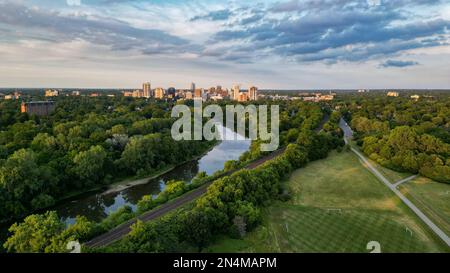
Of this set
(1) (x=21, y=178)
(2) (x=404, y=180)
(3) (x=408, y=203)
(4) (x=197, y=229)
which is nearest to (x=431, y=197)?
(3) (x=408, y=203)

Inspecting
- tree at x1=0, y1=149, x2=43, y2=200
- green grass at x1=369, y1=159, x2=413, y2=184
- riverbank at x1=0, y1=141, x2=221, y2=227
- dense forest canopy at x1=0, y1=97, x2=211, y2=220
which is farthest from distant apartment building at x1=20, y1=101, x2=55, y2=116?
green grass at x1=369, y1=159, x2=413, y2=184

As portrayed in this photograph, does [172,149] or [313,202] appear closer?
[313,202]

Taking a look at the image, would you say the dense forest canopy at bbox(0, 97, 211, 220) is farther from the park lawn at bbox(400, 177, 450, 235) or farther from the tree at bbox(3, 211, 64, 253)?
the park lawn at bbox(400, 177, 450, 235)

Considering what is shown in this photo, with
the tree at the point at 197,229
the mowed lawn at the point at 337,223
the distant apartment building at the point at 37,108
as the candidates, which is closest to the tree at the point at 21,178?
the tree at the point at 197,229

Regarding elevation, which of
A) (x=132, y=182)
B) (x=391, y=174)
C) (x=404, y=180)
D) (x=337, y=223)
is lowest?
(x=132, y=182)

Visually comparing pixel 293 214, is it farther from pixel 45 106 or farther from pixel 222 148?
pixel 45 106

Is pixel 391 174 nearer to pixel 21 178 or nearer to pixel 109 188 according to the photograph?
pixel 109 188
